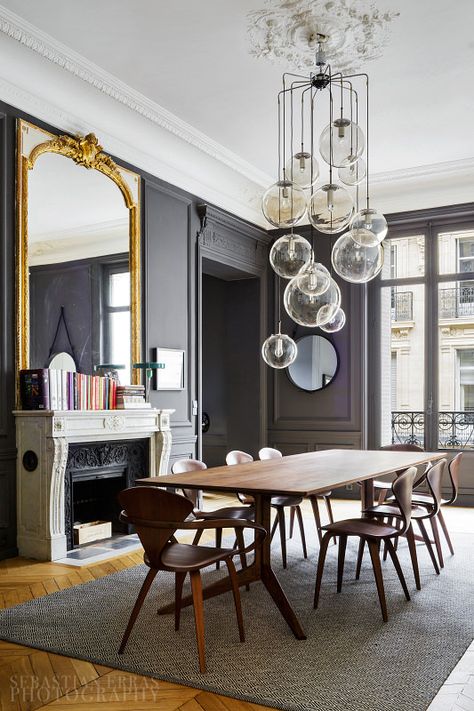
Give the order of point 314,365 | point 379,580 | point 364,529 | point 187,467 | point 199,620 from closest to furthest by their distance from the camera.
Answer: point 199,620 → point 379,580 → point 364,529 → point 187,467 → point 314,365

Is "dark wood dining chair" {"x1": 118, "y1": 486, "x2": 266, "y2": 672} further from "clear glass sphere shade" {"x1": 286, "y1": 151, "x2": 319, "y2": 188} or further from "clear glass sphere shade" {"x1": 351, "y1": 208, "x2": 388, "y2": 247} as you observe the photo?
"clear glass sphere shade" {"x1": 286, "y1": 151, "x2": 319, "y2": 188}

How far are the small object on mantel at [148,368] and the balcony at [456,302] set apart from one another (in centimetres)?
356

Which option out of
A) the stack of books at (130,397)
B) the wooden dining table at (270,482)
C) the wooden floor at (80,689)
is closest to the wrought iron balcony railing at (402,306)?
the wooden dining table at (270,482)


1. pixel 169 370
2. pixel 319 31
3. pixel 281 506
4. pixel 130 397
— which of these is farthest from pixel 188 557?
pixel 169 370

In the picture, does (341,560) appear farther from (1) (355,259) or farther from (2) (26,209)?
(2) (26,209)

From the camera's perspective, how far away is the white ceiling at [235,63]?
4.35m

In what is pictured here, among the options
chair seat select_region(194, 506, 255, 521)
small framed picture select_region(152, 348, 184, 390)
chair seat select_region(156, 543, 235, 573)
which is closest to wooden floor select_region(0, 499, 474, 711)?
chair seat select_region(156, 543, 235, 573)

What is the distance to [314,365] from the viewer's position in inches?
335

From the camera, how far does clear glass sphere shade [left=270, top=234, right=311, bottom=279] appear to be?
3973 mm

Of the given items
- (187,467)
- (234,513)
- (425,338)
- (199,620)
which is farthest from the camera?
(425,338)

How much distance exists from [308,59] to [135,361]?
2.92 metres

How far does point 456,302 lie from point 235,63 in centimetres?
414

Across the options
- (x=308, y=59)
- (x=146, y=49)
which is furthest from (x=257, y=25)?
(x=146, y=49)

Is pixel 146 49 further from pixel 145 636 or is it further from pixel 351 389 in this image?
pixel 351 389
